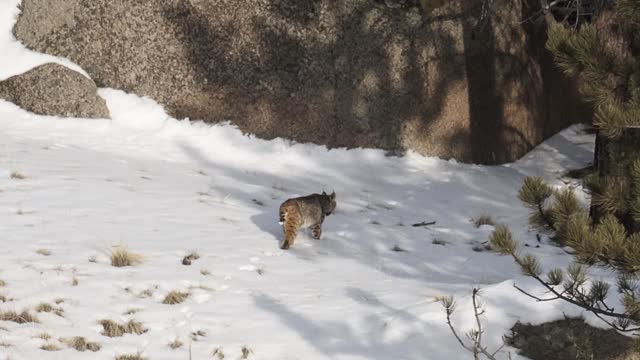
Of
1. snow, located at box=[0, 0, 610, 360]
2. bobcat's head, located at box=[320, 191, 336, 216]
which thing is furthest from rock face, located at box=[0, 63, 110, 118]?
bobcat's head, located at box=[320, 191, 336, 216]

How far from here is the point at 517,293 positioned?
284 inches

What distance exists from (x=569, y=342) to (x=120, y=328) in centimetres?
363

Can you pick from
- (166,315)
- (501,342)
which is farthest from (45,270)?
(501,342)

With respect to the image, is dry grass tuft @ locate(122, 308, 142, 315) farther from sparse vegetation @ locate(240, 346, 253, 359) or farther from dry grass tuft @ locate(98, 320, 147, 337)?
sparse vegetation @ locate(240, 346, 253, 359)

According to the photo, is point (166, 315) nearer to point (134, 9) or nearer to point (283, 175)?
point (283, 175)

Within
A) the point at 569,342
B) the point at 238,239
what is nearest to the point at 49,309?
the point at 238,239

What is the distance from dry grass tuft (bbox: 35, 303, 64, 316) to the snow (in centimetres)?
8

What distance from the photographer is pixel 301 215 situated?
9469 millimetres

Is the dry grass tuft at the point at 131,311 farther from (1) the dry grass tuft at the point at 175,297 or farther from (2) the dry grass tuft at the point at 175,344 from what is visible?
(2) the dry grass tuft at the point at 175,344

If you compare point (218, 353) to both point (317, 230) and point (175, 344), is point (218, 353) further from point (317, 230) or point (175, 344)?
point (317, 230)

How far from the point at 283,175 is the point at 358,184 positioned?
1.14 m

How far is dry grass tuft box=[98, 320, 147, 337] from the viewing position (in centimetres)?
670

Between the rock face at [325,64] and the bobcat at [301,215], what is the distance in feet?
11.9

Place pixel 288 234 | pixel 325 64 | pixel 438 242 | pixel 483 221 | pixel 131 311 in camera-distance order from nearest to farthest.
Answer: pixel 131 311
pixel 288 234
pixel 438 242
pixel 483 221
pixel 325 64
